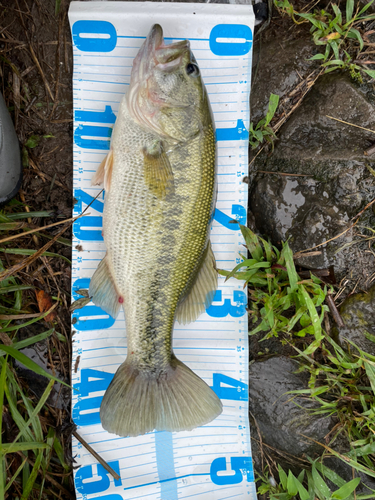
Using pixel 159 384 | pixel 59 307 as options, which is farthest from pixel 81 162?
pixel 159 384

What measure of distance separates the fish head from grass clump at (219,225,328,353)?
0.76 metres

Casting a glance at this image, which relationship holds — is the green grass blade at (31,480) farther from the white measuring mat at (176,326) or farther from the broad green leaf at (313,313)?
the broad green leaf at (313,313)

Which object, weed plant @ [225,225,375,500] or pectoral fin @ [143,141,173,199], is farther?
weed plant @ [225,225,375,500]

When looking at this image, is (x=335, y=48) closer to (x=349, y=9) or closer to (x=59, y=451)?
(x=349, y=9)

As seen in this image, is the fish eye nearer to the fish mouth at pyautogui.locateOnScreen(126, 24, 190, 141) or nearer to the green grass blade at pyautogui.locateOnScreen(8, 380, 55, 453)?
the fish mouth at pyautogui.locateOnScreen(126, 24, 190, 141)

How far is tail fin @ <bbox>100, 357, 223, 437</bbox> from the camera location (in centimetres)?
175

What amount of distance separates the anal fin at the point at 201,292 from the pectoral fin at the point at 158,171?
465mm

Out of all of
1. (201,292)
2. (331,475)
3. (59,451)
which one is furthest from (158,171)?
(331,475)

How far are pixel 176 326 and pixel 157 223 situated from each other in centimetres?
88

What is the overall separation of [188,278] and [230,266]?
537 mm

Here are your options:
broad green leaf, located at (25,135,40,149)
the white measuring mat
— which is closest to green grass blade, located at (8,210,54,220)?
the white measuring mat

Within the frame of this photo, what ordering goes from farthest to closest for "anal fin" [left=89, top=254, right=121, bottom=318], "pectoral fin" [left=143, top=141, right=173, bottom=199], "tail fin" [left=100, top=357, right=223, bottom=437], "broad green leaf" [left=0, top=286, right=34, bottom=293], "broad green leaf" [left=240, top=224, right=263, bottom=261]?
"broad green leaf" [left=240, top=224, right=263, bottom=261] → "broad green leaf" [left=0, top=286, right=34, bottom=293] → "anal fin" [left=89, top=254, right=121, bottom=318] → "tail fin" [left=100, top=357, right=223, bottom=437] → "pectoral fin" [left=143, top=141, right=173, bottom=199]

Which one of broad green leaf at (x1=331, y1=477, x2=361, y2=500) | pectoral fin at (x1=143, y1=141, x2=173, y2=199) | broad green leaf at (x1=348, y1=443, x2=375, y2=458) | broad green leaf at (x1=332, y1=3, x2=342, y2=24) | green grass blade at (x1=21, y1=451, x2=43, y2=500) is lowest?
broad green leaf at (x1=331, y1=477, x2=361, y2=500)

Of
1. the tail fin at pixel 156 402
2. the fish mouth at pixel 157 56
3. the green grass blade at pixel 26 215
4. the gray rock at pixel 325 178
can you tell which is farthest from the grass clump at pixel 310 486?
the fish mouth at pixel 157 56
